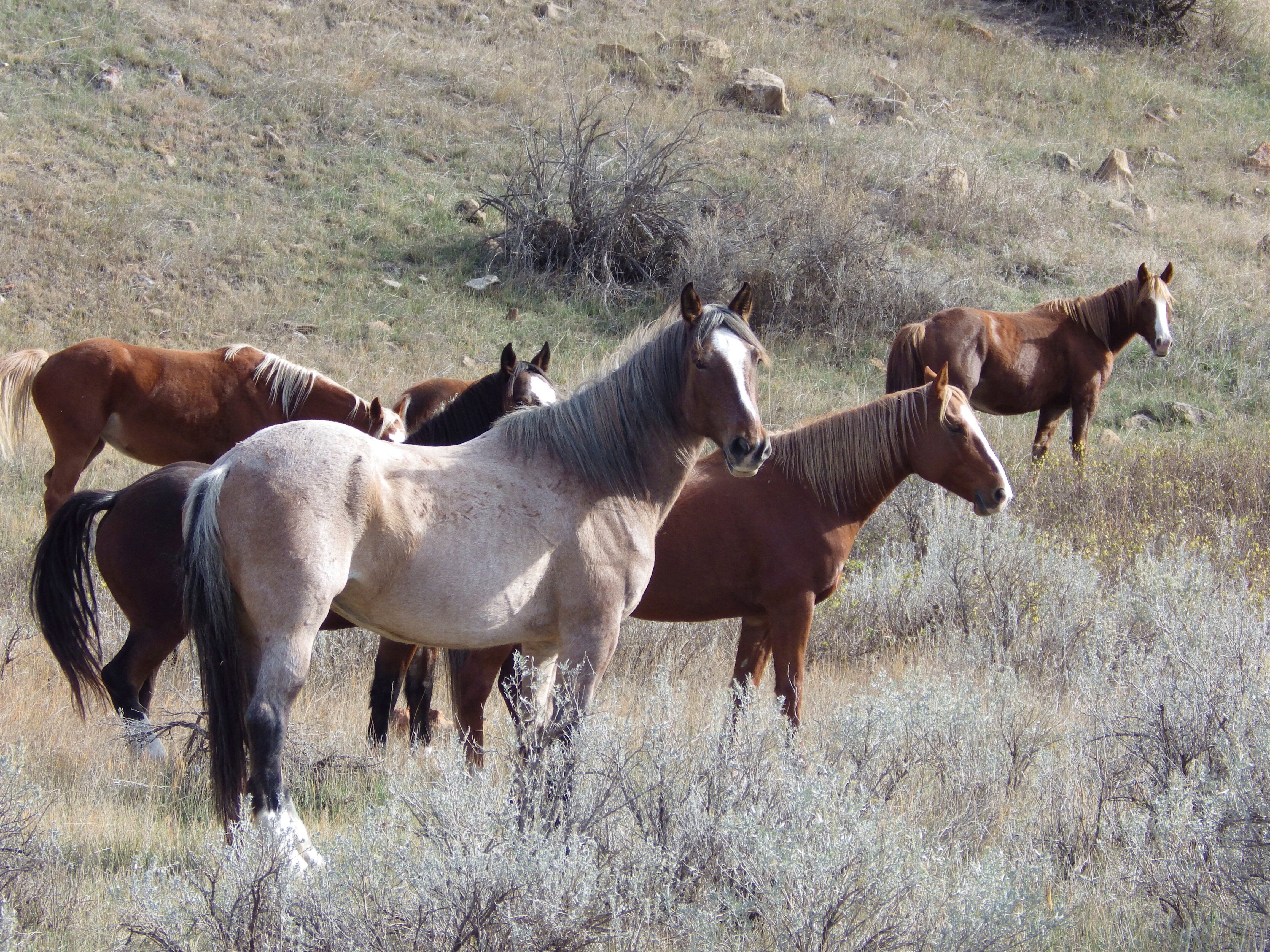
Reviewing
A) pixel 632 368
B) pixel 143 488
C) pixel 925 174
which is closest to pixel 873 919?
pixel 632 368

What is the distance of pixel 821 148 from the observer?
1823 cm

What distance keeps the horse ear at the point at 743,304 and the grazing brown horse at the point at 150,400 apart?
4.94 meters

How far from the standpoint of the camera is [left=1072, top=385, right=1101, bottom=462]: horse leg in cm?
1066

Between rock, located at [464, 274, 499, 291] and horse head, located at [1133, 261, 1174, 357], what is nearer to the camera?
horse head, located at [1133, 261, 1174, 357]

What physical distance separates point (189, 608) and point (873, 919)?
85.6 inches

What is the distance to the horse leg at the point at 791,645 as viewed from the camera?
4.87 m

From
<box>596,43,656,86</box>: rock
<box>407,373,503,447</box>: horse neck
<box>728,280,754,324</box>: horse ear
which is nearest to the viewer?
<box>728,280,754,324</box>: horse ear

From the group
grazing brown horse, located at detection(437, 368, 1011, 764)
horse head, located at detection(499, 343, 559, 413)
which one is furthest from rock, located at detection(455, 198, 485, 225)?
grazing brown horse, located at detection(437, 368, 1011, 764)

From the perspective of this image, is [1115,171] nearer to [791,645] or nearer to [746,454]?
[791,645]

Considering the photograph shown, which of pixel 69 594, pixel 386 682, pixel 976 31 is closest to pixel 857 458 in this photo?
pixel 386 682

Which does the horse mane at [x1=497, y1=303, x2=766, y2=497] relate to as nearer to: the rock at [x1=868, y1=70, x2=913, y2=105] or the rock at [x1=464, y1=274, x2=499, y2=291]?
the rock at [x1=464, y1=274, x2=499, y2=291]

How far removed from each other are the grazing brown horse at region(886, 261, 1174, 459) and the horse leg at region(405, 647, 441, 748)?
5.88 m

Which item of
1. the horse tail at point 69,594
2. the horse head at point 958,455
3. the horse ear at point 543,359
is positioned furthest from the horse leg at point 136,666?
the horse head at point 958,455

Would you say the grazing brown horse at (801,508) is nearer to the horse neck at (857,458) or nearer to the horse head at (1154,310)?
the horse neck at (857,458)
